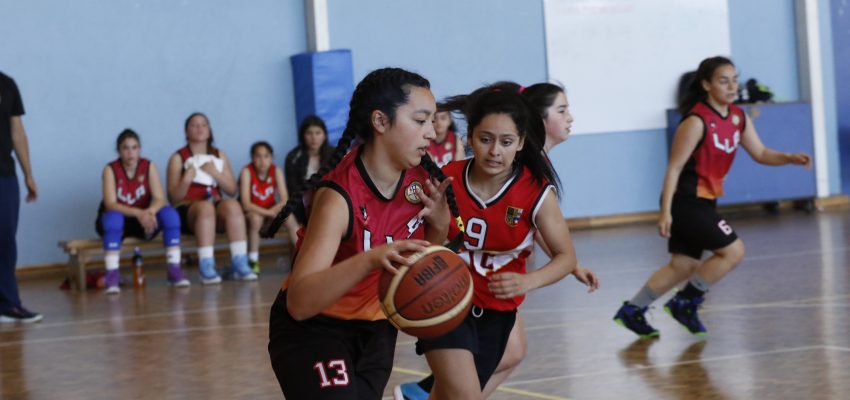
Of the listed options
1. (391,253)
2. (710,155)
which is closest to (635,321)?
(710,155)

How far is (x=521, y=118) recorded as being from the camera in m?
3.69

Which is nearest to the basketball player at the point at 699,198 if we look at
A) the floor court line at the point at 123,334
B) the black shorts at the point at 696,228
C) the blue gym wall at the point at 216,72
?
the black shorts at the point at 696,228

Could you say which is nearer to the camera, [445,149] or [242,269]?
[242,269]

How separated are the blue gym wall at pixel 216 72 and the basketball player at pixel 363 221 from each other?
7.84m

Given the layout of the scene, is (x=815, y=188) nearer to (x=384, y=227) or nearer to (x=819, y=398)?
(x=819, y=398)

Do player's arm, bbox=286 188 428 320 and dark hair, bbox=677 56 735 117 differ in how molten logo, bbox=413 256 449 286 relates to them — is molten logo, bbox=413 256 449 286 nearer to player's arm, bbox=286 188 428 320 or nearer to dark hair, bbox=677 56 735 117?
player's arm, bbox=286 188 428 320

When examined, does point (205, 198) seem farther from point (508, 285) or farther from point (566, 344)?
point (508, 285)

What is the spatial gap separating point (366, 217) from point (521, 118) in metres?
0.97

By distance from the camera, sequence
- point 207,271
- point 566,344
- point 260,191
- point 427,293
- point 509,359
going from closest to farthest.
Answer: point 427,293 < point 509,359 < point 566,344 < point 207,271 < point 260,191

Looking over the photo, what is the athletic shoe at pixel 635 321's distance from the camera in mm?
5520

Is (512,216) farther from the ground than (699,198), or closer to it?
farther from the ground

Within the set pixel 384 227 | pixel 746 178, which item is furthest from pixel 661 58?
pixel 384 227

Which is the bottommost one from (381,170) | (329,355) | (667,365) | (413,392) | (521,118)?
(667,365)

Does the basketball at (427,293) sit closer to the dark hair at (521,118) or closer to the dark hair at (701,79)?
the dark hair at (521,118)
